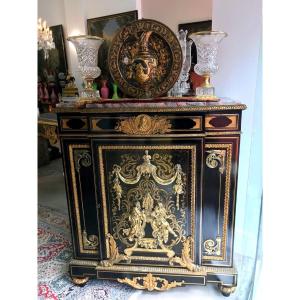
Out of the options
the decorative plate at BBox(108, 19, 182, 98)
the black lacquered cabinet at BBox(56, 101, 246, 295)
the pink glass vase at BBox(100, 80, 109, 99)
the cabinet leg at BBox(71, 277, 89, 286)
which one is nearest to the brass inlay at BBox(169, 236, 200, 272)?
the black lacquered cabinet at BBox(56, 101, 246, 295)

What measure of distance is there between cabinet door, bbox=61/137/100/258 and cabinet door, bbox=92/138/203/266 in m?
0.06

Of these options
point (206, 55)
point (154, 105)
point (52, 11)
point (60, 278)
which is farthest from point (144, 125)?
point (52, 11)

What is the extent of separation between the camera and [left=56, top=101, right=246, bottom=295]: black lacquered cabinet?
1.18 m

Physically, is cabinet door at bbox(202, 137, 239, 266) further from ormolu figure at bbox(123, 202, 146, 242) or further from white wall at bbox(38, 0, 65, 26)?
white wall at bbox(38, 0, 65, 26)

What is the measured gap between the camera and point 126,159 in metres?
1.27

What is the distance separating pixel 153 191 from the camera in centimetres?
129

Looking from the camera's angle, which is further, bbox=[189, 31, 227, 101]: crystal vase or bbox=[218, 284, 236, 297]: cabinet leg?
bbox=[218, 284, 236, 297]: cabinet leg

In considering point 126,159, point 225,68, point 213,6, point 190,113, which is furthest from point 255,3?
point 126,159

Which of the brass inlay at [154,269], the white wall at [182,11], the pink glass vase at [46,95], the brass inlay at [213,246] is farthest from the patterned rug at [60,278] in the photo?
the white wall at [182,11]

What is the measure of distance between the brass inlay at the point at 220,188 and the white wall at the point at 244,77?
0.51 feet

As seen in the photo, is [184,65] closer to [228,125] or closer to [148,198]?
[228,125]

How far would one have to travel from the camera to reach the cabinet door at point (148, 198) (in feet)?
4.03
